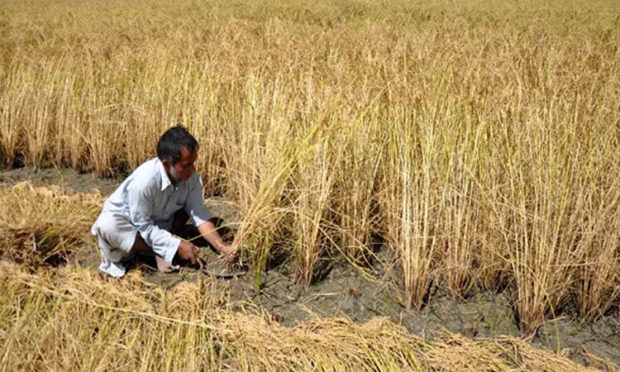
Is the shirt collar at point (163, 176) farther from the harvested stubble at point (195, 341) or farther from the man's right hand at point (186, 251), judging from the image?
the harvested stubble at point (195, 341)

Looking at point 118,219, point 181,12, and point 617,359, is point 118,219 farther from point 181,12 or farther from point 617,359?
point 181,12

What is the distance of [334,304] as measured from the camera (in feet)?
7.07

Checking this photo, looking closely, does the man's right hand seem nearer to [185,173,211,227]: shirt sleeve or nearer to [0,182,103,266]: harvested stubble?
[185,173,211,227]: shirt sleeve

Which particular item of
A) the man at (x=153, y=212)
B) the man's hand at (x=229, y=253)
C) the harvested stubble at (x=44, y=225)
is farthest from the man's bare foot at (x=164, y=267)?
the harvested stubble at (x=44, y=225)

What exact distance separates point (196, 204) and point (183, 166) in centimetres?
40

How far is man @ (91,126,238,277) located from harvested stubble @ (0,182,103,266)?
37cm

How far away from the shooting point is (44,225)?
2.54m

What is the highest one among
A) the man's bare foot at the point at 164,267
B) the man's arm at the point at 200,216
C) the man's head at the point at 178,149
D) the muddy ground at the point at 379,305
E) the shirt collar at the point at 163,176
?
the man's head at the point at 178,149

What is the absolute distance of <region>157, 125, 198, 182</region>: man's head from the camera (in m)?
2.09

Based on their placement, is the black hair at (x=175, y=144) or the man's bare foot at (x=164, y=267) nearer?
the black hair at (x=175, y=144)

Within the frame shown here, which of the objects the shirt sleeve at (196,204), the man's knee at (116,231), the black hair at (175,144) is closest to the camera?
the black hair at (175,144)

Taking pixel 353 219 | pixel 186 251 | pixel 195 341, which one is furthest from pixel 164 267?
pixel 353 219

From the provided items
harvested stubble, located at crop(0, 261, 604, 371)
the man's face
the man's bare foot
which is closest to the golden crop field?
harvested stubble, located at crop(0, 261, 604, 371)

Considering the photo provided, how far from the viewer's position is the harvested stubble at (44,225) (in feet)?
7.93
